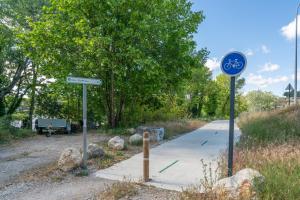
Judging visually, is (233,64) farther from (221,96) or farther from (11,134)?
(221,96)

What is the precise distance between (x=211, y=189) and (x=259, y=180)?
75cm

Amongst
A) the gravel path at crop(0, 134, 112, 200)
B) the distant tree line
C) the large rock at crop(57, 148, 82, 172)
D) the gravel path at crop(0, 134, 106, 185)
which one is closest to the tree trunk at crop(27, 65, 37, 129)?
the distant tree line

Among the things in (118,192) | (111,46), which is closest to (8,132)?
(111,46)

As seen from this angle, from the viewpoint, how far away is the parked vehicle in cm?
1437

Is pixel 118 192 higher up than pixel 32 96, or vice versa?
pixel 32 96

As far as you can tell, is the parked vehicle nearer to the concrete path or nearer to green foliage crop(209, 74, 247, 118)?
the concrete path

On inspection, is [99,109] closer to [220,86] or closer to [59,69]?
[59,69]

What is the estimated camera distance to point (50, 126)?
14445mm

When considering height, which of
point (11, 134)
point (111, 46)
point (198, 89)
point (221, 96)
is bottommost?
point (11, 134)

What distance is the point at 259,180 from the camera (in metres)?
4.05

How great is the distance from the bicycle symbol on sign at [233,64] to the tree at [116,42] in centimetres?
625

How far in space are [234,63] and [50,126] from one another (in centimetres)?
1179

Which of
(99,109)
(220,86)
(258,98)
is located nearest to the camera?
(99,109)

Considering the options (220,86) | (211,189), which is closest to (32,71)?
(211,189)
